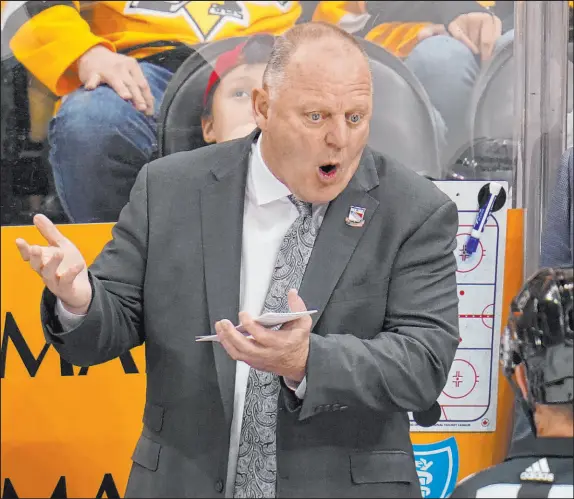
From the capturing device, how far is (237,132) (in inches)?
167

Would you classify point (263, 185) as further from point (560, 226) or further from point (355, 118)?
point (560, 226)

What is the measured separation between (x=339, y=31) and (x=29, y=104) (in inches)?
75.4

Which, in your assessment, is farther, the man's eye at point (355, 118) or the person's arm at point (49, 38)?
the person's arm at point (49, 38)

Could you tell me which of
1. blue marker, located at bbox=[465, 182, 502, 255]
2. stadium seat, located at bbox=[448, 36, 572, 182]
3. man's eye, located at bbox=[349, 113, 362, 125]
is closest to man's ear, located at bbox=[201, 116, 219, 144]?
stadium seat, located at bbox=[448, 36, 572, 182]

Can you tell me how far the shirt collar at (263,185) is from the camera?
280 cm

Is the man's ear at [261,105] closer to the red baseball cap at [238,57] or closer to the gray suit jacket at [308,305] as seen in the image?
the gray suit jacket at [308,305]

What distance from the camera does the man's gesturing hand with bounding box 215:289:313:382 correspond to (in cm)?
227

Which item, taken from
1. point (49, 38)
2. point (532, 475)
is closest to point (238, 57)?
point (49, 38)

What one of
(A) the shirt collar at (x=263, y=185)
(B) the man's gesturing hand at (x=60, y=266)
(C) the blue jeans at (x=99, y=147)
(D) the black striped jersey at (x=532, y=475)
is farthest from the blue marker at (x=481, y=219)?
(D) the black striped jersey at (x=532, y=475)

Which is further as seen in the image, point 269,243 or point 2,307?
point 2,307

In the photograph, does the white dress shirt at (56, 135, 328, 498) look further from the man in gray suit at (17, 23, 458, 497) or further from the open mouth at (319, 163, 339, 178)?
the open mouth at (319, 163, 339, 178)

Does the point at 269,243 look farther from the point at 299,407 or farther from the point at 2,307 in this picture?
the point at 2,307

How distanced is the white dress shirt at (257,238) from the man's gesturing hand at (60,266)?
16.0 inches

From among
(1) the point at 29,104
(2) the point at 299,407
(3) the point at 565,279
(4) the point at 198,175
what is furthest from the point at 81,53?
(3) the point at 565,279
